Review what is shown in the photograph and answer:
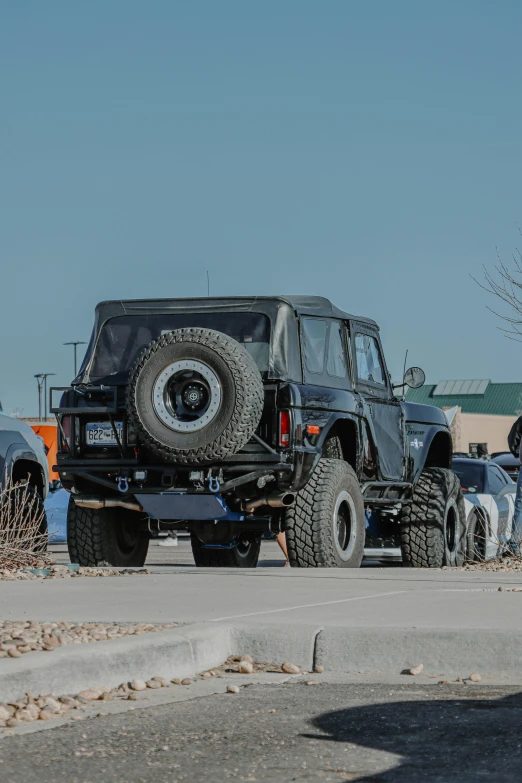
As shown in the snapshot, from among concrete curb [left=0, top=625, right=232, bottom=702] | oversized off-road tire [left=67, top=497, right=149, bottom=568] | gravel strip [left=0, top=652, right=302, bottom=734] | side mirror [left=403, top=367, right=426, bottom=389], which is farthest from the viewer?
side mirror [left=403, top=367, right=426, bottom=389]

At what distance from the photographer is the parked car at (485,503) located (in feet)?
48.0

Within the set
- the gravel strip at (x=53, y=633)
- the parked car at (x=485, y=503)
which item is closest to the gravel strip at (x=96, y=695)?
the gravel strip at (x=53, y=633)

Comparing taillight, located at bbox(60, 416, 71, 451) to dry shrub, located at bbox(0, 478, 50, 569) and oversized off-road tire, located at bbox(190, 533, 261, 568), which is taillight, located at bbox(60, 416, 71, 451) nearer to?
dry shrub, located at bbox(0, 478, 50, 569)

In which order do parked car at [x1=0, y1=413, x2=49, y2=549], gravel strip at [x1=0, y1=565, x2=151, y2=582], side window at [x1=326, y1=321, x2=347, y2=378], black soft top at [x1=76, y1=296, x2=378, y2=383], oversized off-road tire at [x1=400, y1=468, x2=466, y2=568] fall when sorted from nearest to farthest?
gravel strip at [x1=0, y1=565, x2=151, y2=582], black soft top at [x1=76, y1=296, x2=378, y2=383], side window at [x1=326, y1=321, x2=347, y2=378], parked car at [x1=0, y1=413, x2=49, y2=549], oversized off-road tire at [x1=400, y1=468, x2=466, y2=568]

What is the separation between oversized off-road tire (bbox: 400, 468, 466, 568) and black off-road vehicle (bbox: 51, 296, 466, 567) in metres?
0.70

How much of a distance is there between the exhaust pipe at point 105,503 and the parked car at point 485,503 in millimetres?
4443

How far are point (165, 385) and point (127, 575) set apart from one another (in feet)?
5.18

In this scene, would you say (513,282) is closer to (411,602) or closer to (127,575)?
(127,575)

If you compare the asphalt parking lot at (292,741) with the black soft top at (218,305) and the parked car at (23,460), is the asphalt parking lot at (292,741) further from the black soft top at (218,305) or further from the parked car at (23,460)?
the parked car at (23,460)

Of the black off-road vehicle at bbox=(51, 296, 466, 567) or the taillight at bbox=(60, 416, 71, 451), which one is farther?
the taillight at bbox=(60, 416, 71, 451)

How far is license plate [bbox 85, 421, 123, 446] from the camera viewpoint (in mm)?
10797

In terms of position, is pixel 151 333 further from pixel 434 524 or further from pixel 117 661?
pixel 117 661

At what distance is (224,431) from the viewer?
1009 centimetres

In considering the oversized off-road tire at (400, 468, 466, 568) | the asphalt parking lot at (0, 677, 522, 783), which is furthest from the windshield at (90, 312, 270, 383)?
the asphalt parking lot at (0, 677, 522, 783)
